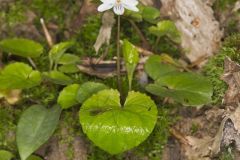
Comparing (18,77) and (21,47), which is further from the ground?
(21,47)

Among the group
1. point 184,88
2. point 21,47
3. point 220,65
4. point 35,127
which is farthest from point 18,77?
point 220,65

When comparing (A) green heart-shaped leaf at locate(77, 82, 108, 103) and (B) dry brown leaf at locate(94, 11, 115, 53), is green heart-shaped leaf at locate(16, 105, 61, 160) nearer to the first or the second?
(A) green heart-shaped leaf at locate(77, 82, 108, 103)

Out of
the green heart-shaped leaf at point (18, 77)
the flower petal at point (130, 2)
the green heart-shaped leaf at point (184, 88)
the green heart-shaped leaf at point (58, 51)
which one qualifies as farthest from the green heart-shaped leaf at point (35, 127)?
the flower petal at point (130, 2)

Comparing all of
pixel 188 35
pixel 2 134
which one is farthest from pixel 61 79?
pixel 188 35

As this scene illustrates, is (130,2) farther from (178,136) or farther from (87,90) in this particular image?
(178,136)

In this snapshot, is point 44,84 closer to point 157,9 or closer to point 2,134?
point 2,134

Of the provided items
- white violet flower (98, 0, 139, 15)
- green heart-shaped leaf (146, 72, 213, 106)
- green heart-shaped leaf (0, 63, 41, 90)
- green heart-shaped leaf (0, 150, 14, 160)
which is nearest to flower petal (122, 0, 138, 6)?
white violet flower (98, 0, 139, 15)
